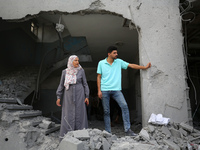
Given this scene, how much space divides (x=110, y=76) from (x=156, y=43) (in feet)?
4.12

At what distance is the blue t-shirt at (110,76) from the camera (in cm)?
312

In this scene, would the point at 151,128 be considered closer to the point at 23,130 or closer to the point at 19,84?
the point at 23,130

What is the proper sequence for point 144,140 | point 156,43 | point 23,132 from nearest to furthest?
point 144,140 → point 23,132 → point 156,43

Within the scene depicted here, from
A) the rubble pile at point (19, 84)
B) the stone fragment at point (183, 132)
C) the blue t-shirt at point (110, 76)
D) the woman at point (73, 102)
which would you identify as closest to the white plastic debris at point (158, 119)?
the stone fragment at point (183, 132)

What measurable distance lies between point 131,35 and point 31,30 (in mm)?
8277

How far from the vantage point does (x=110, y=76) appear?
10.5 ft

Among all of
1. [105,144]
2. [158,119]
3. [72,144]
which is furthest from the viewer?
[158,119]

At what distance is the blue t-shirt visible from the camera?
3.12 m

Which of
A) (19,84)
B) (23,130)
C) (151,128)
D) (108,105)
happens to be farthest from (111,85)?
(19,84)

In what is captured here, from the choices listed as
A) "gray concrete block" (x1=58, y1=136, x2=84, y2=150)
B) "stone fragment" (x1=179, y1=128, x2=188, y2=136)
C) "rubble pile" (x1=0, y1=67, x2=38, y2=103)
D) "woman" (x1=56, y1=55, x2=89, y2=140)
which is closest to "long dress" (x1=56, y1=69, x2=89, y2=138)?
"woman" (x1=56, y1=55, x2=89, y2=140)

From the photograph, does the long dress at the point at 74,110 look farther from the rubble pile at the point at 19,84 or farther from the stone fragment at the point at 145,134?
the rubble pile at the point at 19,84

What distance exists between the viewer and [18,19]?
3.83m

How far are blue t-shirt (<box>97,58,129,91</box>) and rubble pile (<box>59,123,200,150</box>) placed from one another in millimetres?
915

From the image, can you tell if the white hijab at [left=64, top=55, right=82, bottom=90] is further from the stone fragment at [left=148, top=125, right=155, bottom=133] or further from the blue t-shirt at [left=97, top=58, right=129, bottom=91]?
the stone fragment at [left=148, top=125, right=155, bottom=133]
